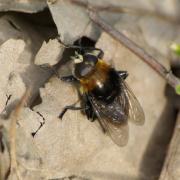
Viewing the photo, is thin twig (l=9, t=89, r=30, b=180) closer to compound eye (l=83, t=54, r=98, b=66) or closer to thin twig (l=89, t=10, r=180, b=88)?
compound eye (l=83, t=54, r=98, b=66)

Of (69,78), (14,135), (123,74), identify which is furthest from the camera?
(123,74)

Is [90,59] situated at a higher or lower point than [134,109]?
higher

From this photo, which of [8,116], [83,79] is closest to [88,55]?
[83,79]

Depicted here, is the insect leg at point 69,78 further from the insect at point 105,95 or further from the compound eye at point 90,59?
the compound eye at point 90,59

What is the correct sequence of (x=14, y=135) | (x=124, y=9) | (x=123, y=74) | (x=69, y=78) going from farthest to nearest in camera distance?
(x=124, y=9) < (x=123, y=74) < (x=69, y=78) < (x=14, y=135)

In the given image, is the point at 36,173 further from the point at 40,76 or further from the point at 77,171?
the point at 40,76

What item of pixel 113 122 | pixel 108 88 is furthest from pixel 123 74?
pixel 113 122

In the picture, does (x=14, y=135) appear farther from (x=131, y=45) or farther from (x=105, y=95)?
(x=131, y=45)
